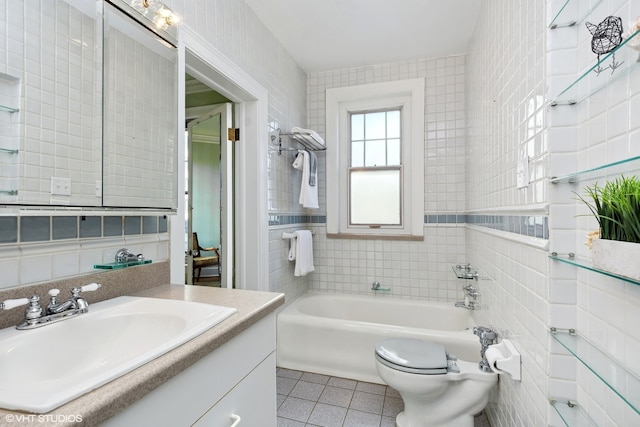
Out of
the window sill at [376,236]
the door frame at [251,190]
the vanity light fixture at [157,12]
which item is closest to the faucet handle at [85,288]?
the vanity light fixture at [157,12]

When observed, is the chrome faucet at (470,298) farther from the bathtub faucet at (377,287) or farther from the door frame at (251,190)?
the door frame at (251,190)

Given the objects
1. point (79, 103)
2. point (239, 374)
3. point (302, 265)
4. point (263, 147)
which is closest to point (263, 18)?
point (263, 147)

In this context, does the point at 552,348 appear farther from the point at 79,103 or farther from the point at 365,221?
the point at 365,221

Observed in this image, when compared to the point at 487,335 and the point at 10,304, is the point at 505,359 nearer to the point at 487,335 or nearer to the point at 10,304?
the point at 487,335

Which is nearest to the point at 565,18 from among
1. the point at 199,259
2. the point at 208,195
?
the point at 208,195

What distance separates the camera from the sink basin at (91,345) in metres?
0.49

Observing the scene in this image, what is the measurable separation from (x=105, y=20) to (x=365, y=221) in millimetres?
2399

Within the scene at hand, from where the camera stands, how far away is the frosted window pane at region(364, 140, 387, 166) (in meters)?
2.92

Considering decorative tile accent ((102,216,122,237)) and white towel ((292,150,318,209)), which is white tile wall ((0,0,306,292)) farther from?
white towel ((292,150,318,209))

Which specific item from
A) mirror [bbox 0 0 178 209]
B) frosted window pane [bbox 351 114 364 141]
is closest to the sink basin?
mirror [bbox 0 0 178 209]

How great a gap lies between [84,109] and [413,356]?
176 centimetres

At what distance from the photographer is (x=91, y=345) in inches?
32.2

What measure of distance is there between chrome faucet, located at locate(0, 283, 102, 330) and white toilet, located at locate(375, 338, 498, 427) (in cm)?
135

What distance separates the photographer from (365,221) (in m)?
2.97
